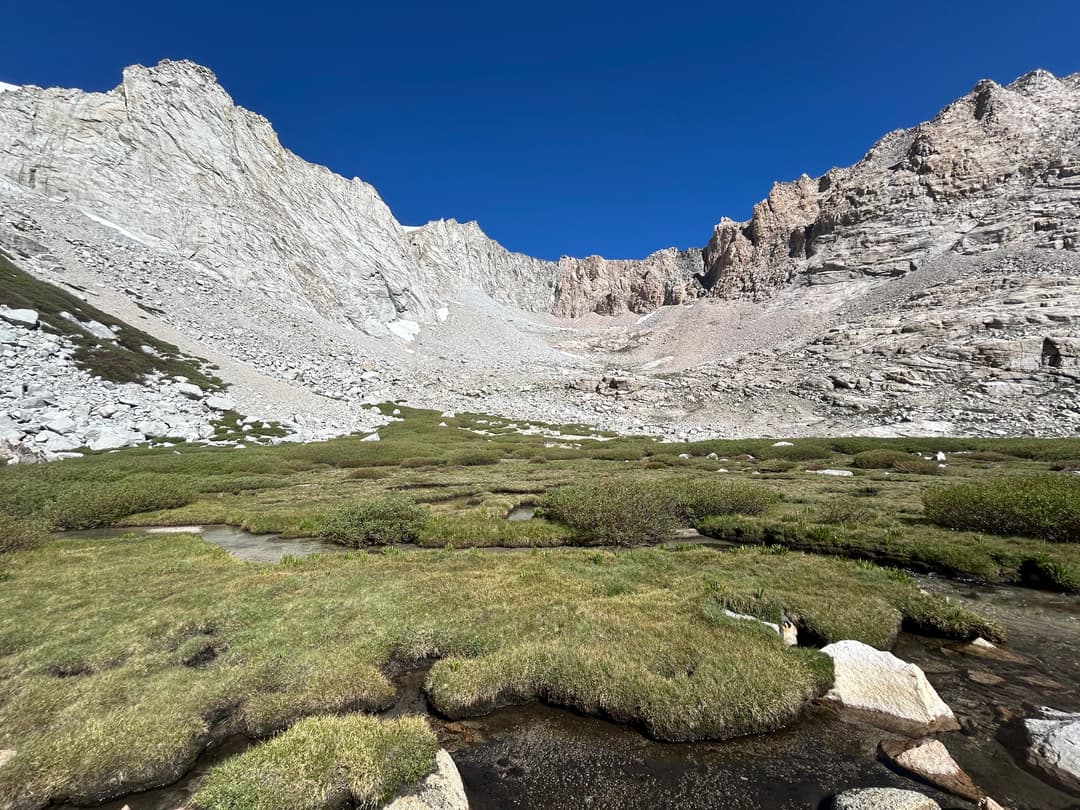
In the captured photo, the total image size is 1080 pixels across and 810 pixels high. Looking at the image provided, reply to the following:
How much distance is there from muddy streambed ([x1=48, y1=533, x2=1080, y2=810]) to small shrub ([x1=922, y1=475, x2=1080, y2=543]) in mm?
10445

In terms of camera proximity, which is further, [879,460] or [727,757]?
[879,460]

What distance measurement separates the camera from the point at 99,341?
190 feet

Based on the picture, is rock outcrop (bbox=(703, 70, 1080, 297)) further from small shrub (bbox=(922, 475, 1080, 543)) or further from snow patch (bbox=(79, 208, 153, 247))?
snow patch (bbox=(79, 208, 153, 247))

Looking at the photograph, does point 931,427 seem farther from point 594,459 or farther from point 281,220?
point 281,220

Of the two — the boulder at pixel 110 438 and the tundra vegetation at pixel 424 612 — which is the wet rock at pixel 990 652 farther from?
the boulder at pixel 110 438

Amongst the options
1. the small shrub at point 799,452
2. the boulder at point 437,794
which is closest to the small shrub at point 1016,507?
the boulder at point 437,794

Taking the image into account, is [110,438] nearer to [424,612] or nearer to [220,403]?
[220,403]

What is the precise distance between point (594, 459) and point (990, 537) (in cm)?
→ 3363

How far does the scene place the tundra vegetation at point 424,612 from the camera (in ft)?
24.6

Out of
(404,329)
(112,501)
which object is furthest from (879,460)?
(404,329)

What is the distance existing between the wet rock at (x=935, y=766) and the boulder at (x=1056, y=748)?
1.17 m

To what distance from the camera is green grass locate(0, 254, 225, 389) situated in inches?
2110

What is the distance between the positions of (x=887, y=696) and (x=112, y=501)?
33702 millimetres

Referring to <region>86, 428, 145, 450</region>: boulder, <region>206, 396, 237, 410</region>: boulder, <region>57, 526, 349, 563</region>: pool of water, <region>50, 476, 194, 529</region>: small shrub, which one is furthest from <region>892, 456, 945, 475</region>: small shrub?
<region>206, 396, 237, 410</region>: boulder
